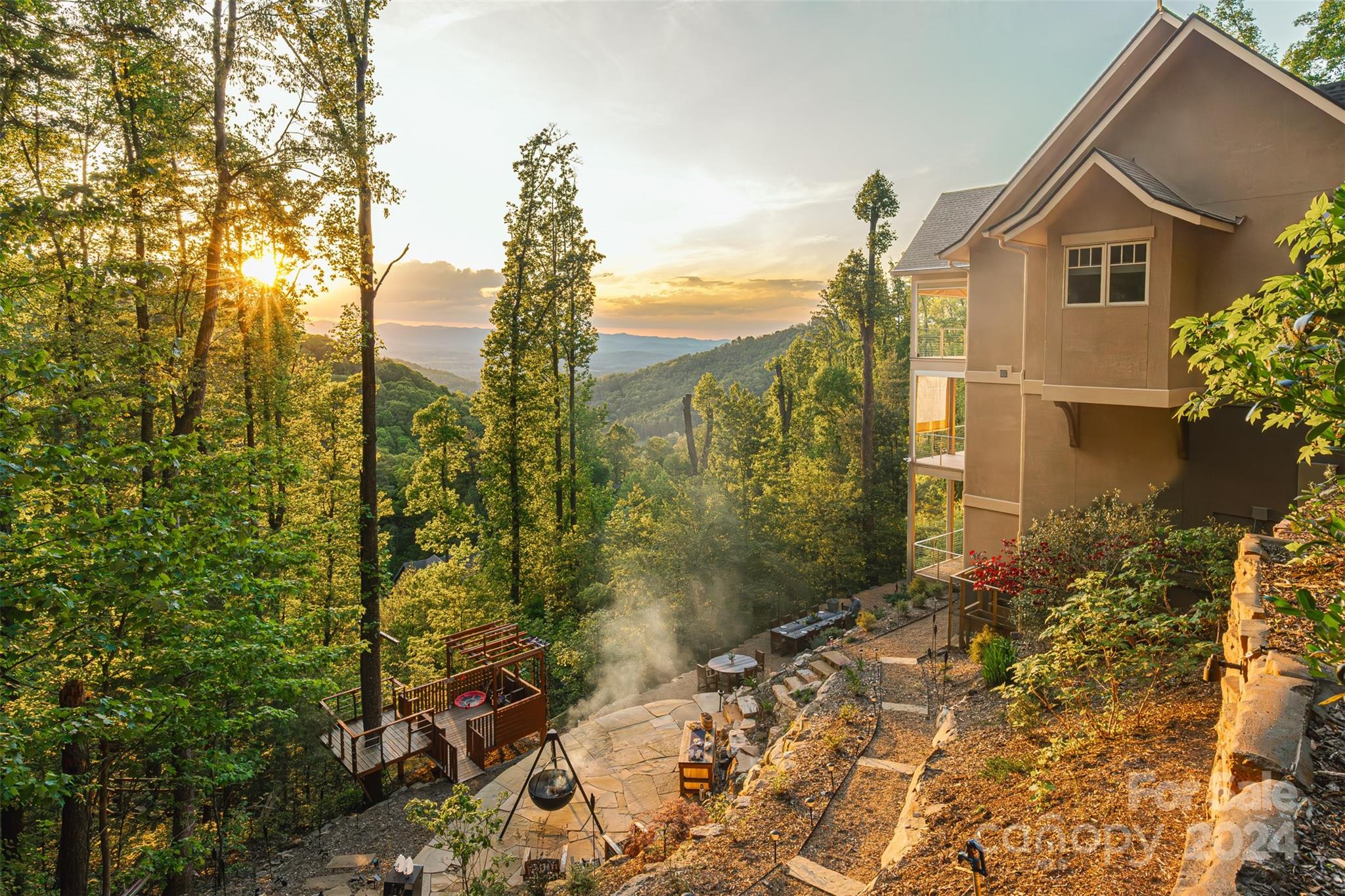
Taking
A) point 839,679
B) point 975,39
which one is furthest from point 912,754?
point 975,39

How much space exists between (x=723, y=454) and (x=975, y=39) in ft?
61.9

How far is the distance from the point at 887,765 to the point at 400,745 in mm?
8399

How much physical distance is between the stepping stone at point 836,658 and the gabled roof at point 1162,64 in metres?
7.75

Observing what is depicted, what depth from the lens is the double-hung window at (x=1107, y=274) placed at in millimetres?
9445

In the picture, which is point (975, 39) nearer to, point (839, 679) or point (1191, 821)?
point (839, 679)

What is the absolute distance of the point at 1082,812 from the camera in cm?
459

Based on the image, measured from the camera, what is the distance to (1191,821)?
4.19 metres

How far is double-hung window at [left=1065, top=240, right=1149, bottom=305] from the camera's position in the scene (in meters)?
9.45

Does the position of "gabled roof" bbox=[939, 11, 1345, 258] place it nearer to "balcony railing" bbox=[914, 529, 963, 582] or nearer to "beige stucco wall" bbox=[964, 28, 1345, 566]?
"beige stucco wall" bbox=[964, 28, 1345, 566]

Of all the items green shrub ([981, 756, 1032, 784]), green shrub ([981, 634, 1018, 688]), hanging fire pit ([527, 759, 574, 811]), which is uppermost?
green shrub ([981, 756, 1032, 784])

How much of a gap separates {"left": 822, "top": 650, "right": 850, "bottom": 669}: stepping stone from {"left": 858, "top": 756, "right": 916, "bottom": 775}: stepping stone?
3510 mm

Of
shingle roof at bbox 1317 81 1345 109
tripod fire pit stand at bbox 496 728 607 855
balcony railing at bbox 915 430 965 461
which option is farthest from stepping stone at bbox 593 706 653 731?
shingle roof at bbox 1317 81 1345 109

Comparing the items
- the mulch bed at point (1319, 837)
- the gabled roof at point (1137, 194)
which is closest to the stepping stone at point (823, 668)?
the gabled roof at point (1137, 194)

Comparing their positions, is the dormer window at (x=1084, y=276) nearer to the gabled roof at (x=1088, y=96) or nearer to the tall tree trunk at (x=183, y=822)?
the gabled roof at (x=1088, y=96)
